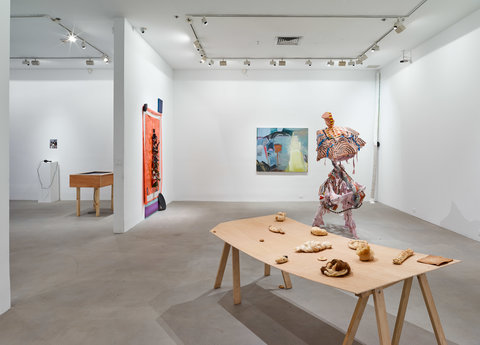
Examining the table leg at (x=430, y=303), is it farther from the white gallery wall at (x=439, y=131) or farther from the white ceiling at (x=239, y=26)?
the white ceiling at (x=239, y=26)

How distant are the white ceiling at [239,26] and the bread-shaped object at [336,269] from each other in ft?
14.3

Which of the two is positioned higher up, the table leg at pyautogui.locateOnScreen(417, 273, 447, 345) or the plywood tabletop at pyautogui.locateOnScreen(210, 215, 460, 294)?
the plywood tabletop at pyautogui.locateOnScreen(210, 215, 460, 294)

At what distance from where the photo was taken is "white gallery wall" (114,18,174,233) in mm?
5367

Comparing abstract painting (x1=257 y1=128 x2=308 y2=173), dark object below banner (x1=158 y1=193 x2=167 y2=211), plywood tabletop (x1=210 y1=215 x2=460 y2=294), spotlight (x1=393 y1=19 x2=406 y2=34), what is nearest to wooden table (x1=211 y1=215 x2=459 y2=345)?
plywood tabletop (x1=210 y1=215 x2=460 y2=294)

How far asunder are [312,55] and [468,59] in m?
3.27

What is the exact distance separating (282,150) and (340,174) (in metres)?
3.95

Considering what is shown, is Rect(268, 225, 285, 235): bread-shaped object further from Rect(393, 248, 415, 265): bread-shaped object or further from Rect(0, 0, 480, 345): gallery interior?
Rect(393, 248, 415, 265): bread-shaped object

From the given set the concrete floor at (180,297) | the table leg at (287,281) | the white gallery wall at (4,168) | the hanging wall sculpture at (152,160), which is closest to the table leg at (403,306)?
the concrete floor at (180,297)

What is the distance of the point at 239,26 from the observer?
594 centimetres

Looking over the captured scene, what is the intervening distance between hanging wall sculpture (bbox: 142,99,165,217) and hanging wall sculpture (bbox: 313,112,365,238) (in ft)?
11.4

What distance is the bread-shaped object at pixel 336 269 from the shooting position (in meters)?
1.76

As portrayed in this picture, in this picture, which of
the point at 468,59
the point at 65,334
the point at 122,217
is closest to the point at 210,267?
the point at 65,334

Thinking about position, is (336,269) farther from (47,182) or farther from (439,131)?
(47,182)

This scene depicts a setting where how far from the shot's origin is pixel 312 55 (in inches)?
304
